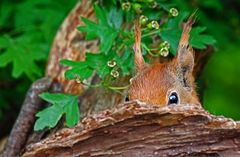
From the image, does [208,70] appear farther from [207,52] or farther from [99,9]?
[99,9]

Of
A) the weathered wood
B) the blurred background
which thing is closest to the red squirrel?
the weathered wood

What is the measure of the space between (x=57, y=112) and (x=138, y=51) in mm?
487

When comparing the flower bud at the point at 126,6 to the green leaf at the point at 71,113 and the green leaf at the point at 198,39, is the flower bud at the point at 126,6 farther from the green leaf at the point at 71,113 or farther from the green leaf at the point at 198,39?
the green leaf at the point at 71,113

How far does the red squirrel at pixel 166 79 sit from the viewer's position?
3.35m

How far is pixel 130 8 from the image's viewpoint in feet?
12.4

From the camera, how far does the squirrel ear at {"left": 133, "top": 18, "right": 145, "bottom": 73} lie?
135 inches

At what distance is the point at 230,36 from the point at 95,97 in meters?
1.98

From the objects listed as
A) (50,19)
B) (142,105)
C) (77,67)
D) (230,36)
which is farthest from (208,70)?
(142,105)

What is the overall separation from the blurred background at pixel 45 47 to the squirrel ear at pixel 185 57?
828 mm

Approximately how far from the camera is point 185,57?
363 centimetres

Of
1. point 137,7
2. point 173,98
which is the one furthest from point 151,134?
point 137,7

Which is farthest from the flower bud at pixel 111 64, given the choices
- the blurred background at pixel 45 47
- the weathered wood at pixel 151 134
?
the blurred background at pixel 45 47

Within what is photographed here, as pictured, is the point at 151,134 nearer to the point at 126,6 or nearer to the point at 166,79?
the point at 166,79

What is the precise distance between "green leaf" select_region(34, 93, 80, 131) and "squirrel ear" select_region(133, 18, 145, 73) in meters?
0.35
